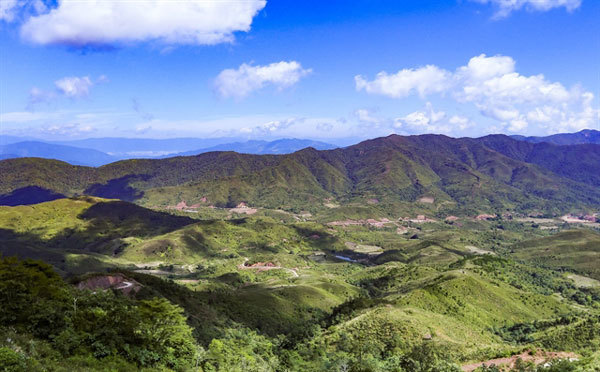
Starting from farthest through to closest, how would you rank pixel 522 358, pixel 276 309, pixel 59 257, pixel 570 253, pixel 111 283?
pixel 570 253 → pixel 59 257 → pixel 276 309 → pixel 111 283 → pixel 522 358

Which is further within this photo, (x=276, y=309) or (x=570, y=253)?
(x=570, y=253)

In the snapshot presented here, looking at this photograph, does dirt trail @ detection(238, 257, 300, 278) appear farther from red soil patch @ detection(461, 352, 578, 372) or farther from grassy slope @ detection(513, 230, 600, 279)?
grassy slope @ detection(513, 230, 600, 279)

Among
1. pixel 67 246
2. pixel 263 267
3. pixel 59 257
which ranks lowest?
pixel 263 267

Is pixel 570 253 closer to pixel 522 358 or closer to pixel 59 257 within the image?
pixel 522 358

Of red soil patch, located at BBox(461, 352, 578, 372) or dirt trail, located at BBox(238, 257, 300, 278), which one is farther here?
dirt trail, located at BBox(238, 257, 300, 278)

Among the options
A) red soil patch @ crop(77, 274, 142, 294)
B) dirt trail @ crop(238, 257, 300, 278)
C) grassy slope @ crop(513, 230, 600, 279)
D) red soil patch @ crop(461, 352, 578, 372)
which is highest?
red soil patch @ crop(77, 274, 142, 294)

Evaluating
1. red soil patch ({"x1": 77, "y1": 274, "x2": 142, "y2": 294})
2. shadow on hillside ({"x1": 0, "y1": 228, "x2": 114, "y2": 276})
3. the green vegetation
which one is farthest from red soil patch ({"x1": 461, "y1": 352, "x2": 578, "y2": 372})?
shadow on hillside ({"x1": 0, "y1": 228, "x2": 114, "y2": 276})

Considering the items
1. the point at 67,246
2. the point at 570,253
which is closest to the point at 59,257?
the point at 67,246

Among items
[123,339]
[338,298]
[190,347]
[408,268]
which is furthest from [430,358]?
[408,268]

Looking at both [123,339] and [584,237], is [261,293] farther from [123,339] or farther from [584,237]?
[584,237]

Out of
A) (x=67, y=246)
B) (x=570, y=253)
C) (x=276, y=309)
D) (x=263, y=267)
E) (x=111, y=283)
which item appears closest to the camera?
(x=111, y=283)

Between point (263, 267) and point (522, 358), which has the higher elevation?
point (522, 358)
